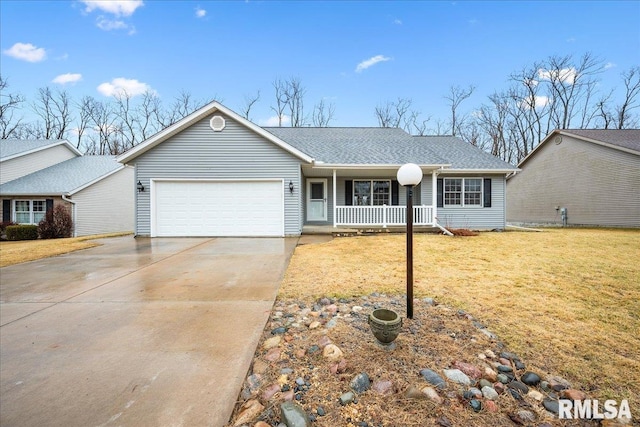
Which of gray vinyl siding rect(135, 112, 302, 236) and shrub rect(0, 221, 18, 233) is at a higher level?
gray vinyl siding rect(135, 112, 302, 236)

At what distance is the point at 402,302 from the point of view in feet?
11.1

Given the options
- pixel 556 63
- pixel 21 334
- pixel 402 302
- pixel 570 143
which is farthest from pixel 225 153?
pixel 556 63

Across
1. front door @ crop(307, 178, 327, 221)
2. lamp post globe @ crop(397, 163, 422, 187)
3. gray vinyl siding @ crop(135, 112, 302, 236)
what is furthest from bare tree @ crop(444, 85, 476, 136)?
lamp post globe @ crop(397, 163, 422, 187)

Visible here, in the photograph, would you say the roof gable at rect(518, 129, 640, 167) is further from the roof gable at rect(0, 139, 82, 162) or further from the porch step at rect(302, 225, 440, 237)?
the roof gable at rect(0, 139, 82, 162)

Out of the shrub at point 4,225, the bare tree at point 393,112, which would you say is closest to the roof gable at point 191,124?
the shrub at point 4,225

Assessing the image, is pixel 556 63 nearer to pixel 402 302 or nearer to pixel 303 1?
pixel 303 1

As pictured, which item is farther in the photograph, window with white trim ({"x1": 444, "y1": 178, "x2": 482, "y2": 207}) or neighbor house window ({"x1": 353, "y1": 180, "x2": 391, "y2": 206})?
neighbor house window ({"x1": 353, "y1": 180, "x2": 391, "y2": 206})

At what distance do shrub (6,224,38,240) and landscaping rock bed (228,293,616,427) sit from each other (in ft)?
55.8

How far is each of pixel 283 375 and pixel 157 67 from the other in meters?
23.4

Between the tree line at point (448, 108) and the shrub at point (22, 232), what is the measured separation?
14.6 meters

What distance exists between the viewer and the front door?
12.5 m

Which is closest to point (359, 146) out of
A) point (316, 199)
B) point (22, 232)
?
point (316, 199)

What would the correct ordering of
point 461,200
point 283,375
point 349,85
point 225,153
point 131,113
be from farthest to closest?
point 131,113
point 349,85
point 461,200
point 225,153
point 283,375

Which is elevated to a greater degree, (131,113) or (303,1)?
(303,1)
